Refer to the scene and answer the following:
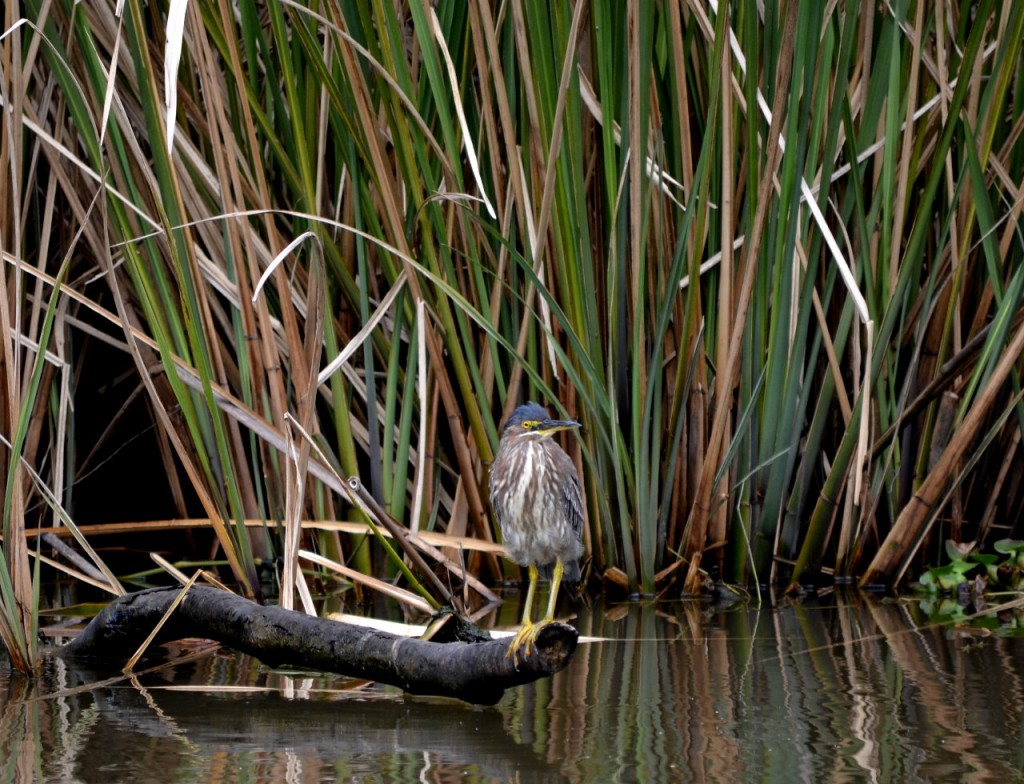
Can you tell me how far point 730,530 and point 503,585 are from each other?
88 cm

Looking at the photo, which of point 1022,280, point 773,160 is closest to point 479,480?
point 773,160

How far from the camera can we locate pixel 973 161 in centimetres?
430

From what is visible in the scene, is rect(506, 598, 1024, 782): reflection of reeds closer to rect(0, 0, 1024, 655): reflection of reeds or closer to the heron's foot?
the heron's foot

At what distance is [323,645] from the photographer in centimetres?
321

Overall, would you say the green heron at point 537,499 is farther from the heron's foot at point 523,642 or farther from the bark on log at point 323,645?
the heron's foot at point 523,642

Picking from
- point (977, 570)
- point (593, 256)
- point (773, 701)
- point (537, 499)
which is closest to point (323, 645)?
point (537, 499)

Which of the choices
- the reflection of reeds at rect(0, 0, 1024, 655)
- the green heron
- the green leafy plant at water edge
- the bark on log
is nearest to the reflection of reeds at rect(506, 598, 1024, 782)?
the bark on log

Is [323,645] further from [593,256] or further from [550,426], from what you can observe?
[593,256]

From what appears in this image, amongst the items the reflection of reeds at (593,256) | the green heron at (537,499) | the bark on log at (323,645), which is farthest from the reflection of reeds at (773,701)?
the reflection of reeds at (593,256)

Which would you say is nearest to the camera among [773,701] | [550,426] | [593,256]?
[773,701]

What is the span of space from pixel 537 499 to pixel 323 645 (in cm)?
95

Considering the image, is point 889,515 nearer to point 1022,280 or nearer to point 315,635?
point 1022,280

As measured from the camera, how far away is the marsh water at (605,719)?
2.62 meters

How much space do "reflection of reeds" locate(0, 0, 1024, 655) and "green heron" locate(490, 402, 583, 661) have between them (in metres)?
0.23
